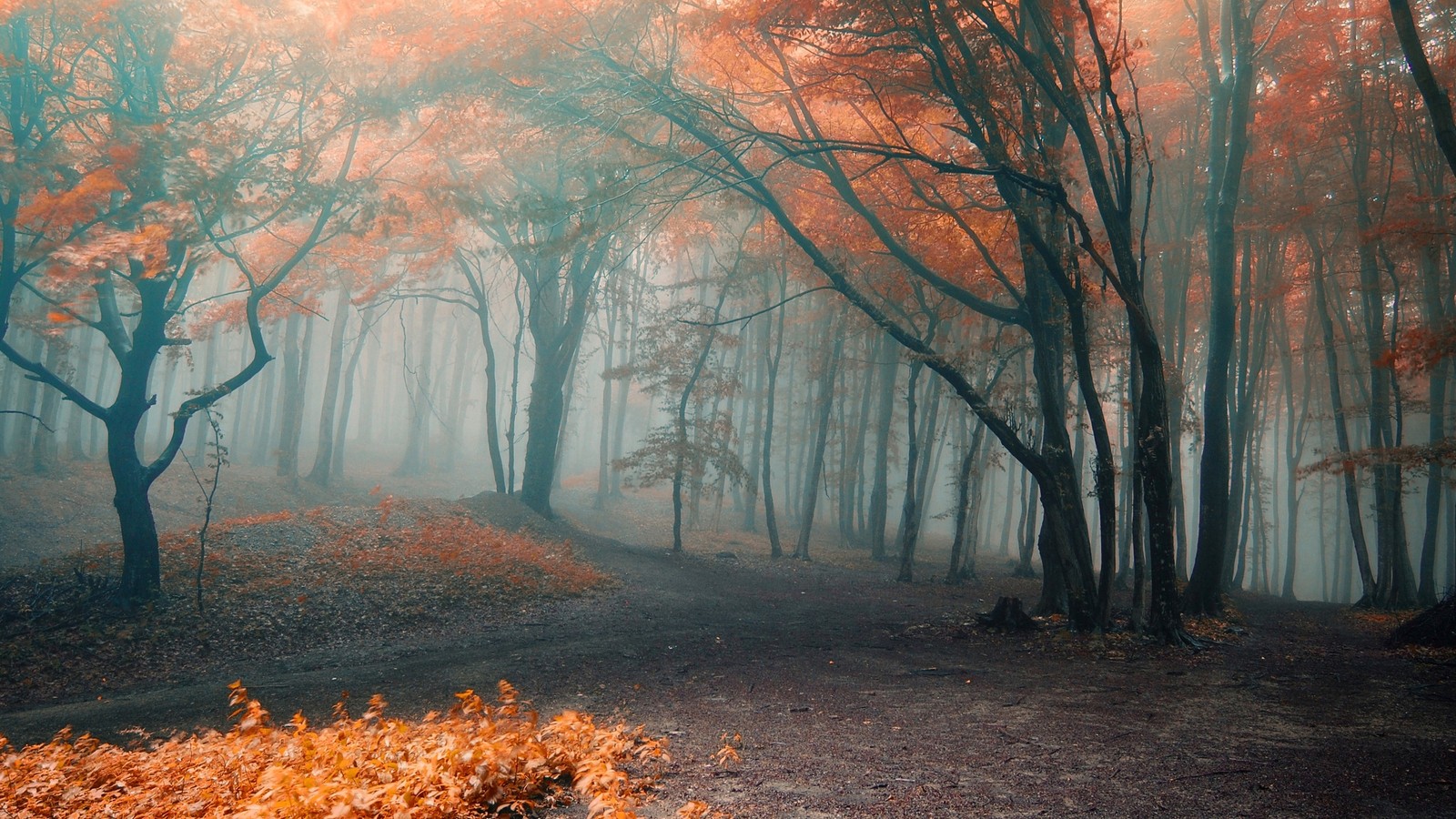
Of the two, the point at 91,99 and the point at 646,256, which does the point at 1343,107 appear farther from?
the point at 91,99

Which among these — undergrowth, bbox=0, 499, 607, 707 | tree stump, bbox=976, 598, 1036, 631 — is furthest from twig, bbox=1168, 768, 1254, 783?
undergrowth, bbox=0, 499, 607, 707

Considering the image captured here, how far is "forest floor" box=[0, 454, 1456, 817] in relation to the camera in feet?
13.6

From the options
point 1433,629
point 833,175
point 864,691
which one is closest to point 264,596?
point 864,691

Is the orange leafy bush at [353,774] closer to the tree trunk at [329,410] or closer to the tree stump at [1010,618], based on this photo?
the tree stump at [1010,618]

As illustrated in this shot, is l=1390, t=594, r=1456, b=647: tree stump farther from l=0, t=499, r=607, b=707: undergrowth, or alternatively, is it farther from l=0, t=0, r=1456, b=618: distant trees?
l=0, t=499, r=607, b=707: undergrowth

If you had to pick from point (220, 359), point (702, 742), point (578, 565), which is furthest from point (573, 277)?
point (220, 359)

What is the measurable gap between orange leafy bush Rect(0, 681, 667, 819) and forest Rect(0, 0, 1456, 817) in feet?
0.11

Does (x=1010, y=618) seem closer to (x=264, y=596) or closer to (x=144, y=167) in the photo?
A: (x=264, y=596)

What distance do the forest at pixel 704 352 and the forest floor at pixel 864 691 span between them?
0.07m

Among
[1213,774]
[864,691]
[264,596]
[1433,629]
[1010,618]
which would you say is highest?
[1433,629]

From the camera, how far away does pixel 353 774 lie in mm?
3371

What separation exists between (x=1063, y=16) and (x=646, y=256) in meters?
15.8

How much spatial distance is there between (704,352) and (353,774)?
50.4ft

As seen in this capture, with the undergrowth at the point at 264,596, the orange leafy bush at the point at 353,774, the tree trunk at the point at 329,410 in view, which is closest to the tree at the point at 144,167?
the undergrowth at the point at 264,596
